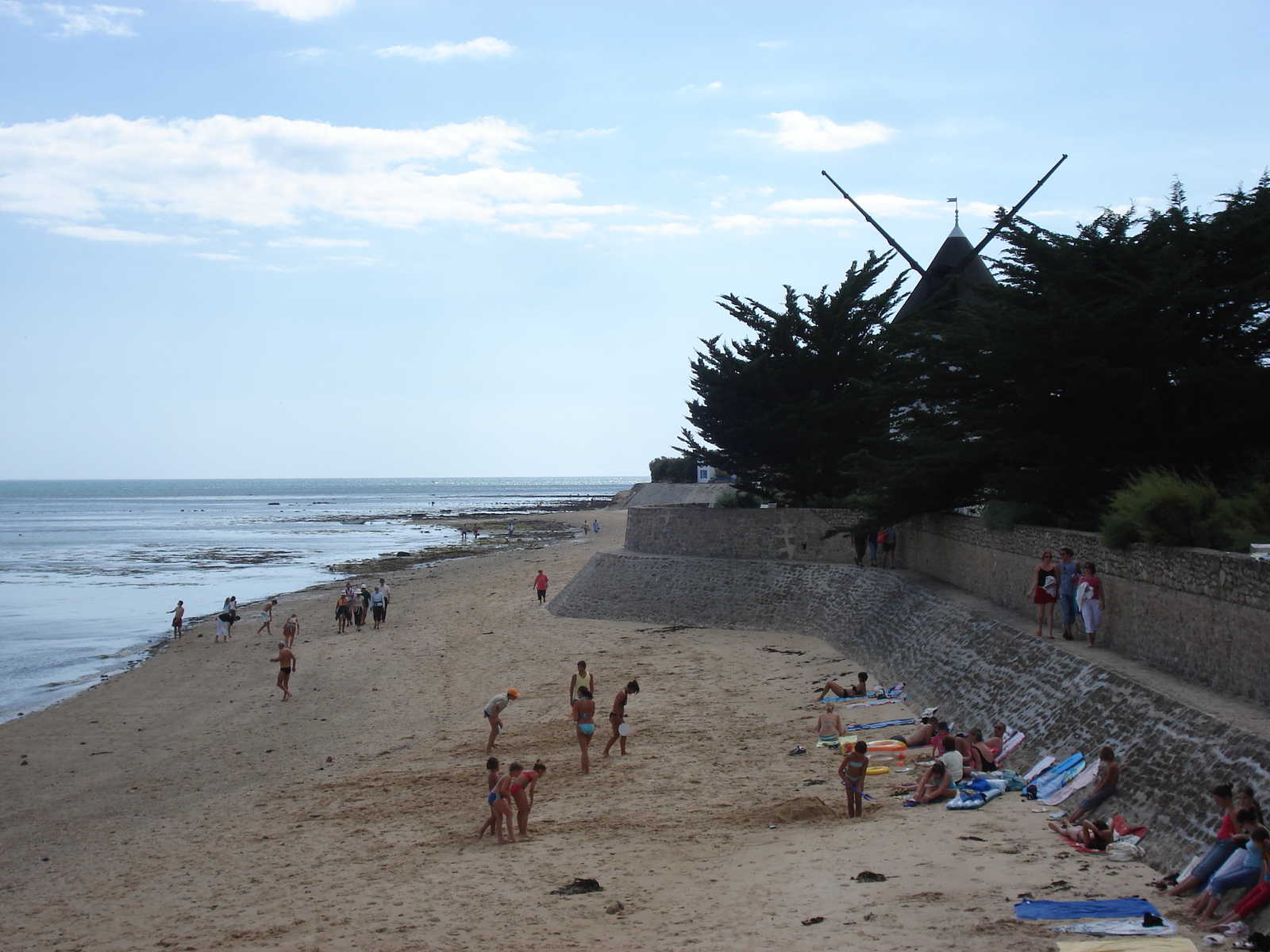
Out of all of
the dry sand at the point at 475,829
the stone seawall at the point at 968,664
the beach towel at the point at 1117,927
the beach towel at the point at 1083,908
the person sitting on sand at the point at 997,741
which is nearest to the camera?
the beach towel at the point at 1117,927

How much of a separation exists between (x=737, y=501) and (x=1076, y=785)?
2137 cm

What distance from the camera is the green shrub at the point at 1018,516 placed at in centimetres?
1658

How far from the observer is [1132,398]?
51.8ft

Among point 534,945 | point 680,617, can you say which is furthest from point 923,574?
point 534,945

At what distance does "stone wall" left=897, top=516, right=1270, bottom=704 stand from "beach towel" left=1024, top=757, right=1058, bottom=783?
1.73m

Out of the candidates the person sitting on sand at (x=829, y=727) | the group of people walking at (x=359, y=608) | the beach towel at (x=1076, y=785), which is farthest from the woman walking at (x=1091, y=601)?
the group of people walking at (x=359, y=608)

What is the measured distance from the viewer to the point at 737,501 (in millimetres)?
30797

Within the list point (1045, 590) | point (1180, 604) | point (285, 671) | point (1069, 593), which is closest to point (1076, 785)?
point (1180, 604)

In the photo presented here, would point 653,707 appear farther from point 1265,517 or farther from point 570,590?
point 570,590

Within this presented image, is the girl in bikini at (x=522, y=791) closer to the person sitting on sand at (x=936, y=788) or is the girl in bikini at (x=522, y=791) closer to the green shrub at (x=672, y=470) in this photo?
the person sitting on sand at (x=936, y=788)

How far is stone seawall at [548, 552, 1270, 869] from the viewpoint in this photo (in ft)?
27.1

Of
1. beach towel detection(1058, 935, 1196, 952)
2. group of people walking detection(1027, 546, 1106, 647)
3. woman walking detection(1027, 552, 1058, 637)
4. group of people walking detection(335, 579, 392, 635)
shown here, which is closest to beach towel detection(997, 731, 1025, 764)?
group of people walking detection(1027, 546, 1106, 647)

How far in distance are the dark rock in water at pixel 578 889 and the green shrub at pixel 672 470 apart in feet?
216

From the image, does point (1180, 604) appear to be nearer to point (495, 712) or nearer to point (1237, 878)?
point (1237, 878)
